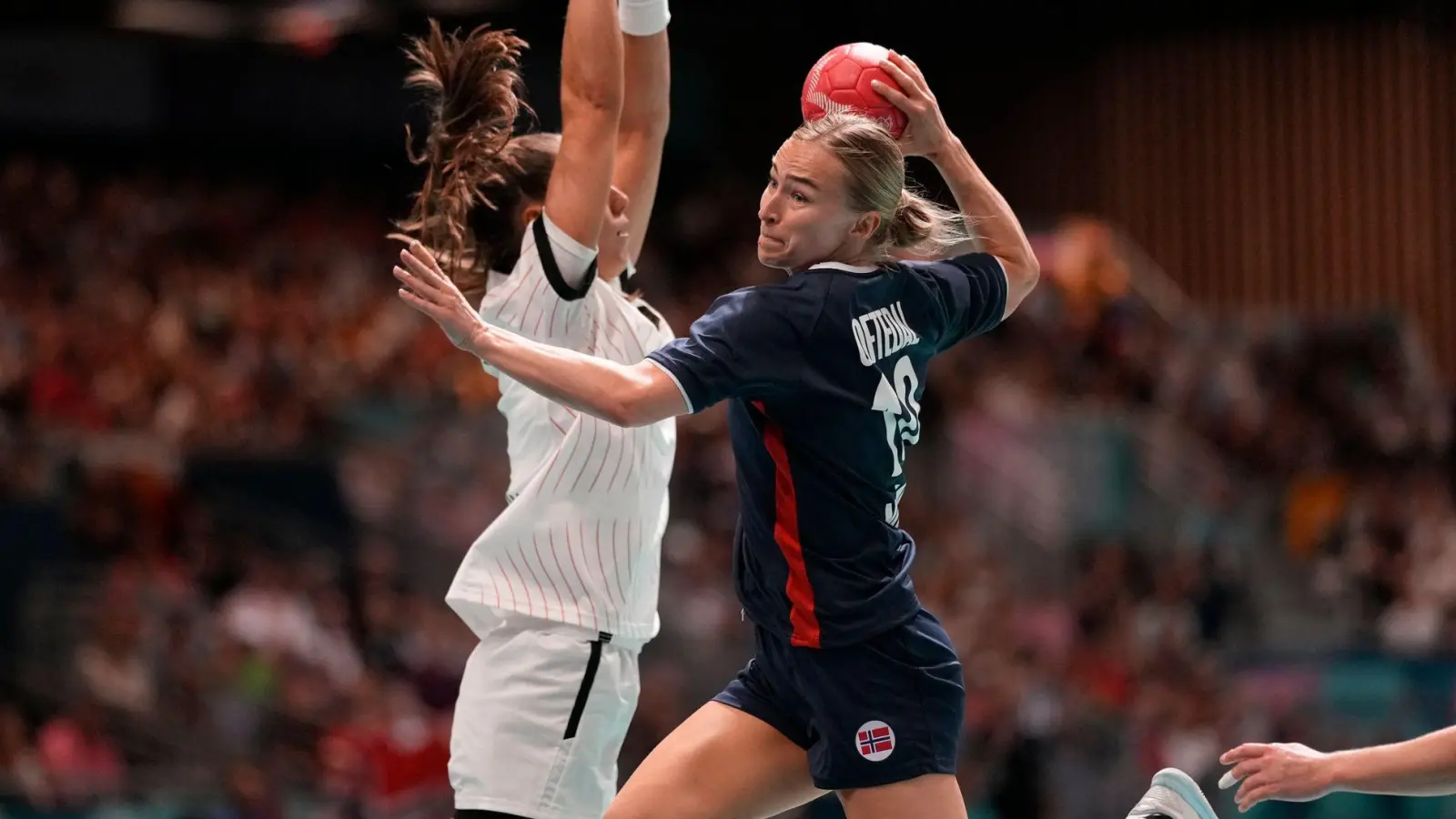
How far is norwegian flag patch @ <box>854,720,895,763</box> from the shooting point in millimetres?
3893

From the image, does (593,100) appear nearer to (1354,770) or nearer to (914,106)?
(914,106)

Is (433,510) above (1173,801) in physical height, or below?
below

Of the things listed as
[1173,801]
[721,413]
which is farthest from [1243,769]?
[721,413]

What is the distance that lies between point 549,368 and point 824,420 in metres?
0.60

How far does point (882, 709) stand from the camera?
3912 millimetres

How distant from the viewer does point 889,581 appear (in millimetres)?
3975

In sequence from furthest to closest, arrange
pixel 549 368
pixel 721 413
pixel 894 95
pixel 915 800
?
pixel 721 413
pixel 894 95
pixel 915 800
pixel 549 368

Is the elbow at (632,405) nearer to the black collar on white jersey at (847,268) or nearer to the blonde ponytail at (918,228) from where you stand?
the black collar on white jersey at (847,268)

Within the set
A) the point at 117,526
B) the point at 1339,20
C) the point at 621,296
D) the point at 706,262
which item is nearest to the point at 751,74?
the point at 706,262

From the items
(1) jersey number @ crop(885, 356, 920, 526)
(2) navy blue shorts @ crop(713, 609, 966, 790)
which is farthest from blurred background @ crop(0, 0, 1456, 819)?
(1) jersey number @ crop(885, 356, 920, 526)

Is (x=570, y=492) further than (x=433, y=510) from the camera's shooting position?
No

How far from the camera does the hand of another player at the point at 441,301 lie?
370 centimetres

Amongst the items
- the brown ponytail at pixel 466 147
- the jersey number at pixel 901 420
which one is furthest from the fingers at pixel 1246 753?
the brown ponytail at pixel 466 147

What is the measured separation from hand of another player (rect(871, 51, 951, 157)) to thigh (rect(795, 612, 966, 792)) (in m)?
1.11
